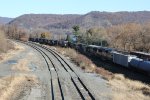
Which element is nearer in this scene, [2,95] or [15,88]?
[2,95]

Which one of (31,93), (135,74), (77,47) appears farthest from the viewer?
(77,47)

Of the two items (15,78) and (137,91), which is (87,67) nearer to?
(15,78)

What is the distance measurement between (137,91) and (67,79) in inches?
319

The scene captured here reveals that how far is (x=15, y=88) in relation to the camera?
97.8 ft

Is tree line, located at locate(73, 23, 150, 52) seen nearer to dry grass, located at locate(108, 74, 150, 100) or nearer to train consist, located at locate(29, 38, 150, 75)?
train consist, located at locate(29, 38, 150, 75)

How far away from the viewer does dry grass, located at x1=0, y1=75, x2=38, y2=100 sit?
26184 millimetres

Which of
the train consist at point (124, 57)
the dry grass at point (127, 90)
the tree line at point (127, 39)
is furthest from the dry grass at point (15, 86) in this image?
the tree line at point (127, 39)

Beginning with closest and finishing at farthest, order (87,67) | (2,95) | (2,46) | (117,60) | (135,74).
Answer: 1. (2,95)
2. (135,74)
3. (87,67)
4. (117,60)
5. (2,46)

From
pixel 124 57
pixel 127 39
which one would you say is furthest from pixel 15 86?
pixel 127 39

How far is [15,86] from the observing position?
30844mm

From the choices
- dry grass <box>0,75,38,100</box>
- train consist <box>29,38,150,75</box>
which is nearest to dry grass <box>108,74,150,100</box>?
train consist <box>29,38,150,75</box>

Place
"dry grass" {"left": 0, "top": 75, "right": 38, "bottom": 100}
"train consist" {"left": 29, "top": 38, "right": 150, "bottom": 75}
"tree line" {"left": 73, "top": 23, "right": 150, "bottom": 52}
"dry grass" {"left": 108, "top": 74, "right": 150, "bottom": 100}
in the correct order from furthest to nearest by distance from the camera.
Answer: "tree line" {"left": 73, "top": 23, "right": 150, "bottom": 52} → "train consist" {"left": 29, "top": 38, "right": 150, "bottom": 75} → "dry grass" {"left": 108, "top": 74, "right": 150, "bottom": 100} → "dry grass" {"left": 0, "top": 75, "right": 38, "bottom": 100}

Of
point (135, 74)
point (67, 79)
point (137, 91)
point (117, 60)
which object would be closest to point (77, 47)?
point (117, 60)

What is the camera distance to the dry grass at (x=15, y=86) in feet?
85.9
